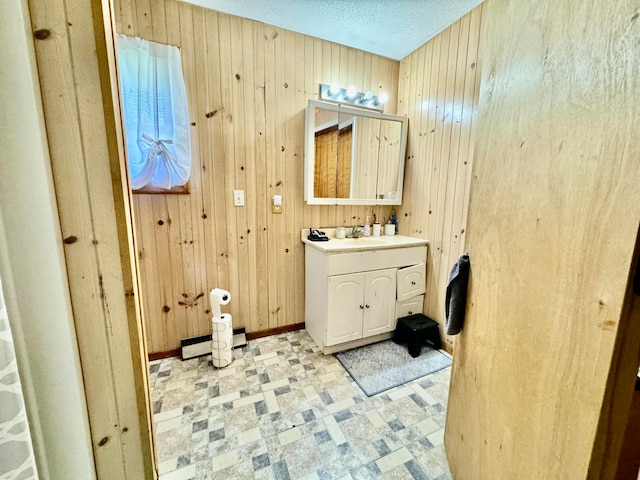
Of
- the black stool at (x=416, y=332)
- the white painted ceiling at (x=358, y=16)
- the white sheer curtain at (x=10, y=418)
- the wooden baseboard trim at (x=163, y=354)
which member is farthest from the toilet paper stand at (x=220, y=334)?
the white painted ceiling at (x=358, y=16)

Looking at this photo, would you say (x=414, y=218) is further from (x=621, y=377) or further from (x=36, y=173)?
(x=36, y=173)

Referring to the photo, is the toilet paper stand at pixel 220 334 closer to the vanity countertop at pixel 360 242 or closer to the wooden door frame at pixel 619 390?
the vanity countertop at pixel 360 242

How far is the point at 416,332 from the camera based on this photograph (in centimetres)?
198

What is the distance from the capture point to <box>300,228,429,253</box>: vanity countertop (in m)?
1.90

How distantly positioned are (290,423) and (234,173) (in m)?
1.69

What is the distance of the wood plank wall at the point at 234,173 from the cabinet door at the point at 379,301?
0.66 metres

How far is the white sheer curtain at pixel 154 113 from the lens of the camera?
1.54 meters

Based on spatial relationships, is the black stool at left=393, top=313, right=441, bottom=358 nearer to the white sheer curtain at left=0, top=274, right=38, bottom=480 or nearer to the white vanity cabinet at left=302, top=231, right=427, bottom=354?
the white vanity cabinet at left=302, top=231, right=427, bottom=354

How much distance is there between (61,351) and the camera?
24.4 inches

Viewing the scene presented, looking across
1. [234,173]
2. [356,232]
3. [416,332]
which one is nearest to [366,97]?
[356,232]

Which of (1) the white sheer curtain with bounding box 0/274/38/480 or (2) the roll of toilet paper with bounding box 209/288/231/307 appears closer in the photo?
(1) the white sheer curtain with bounding box 0/274/38/480

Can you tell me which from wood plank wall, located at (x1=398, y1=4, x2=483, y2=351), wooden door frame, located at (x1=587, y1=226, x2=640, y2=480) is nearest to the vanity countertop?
wood plank wall, located at (x1=398, y1=4, x2=483, y2=351)

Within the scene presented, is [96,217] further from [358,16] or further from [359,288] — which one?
[358,16]

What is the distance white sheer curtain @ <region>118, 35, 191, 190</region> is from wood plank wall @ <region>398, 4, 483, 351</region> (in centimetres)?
186
